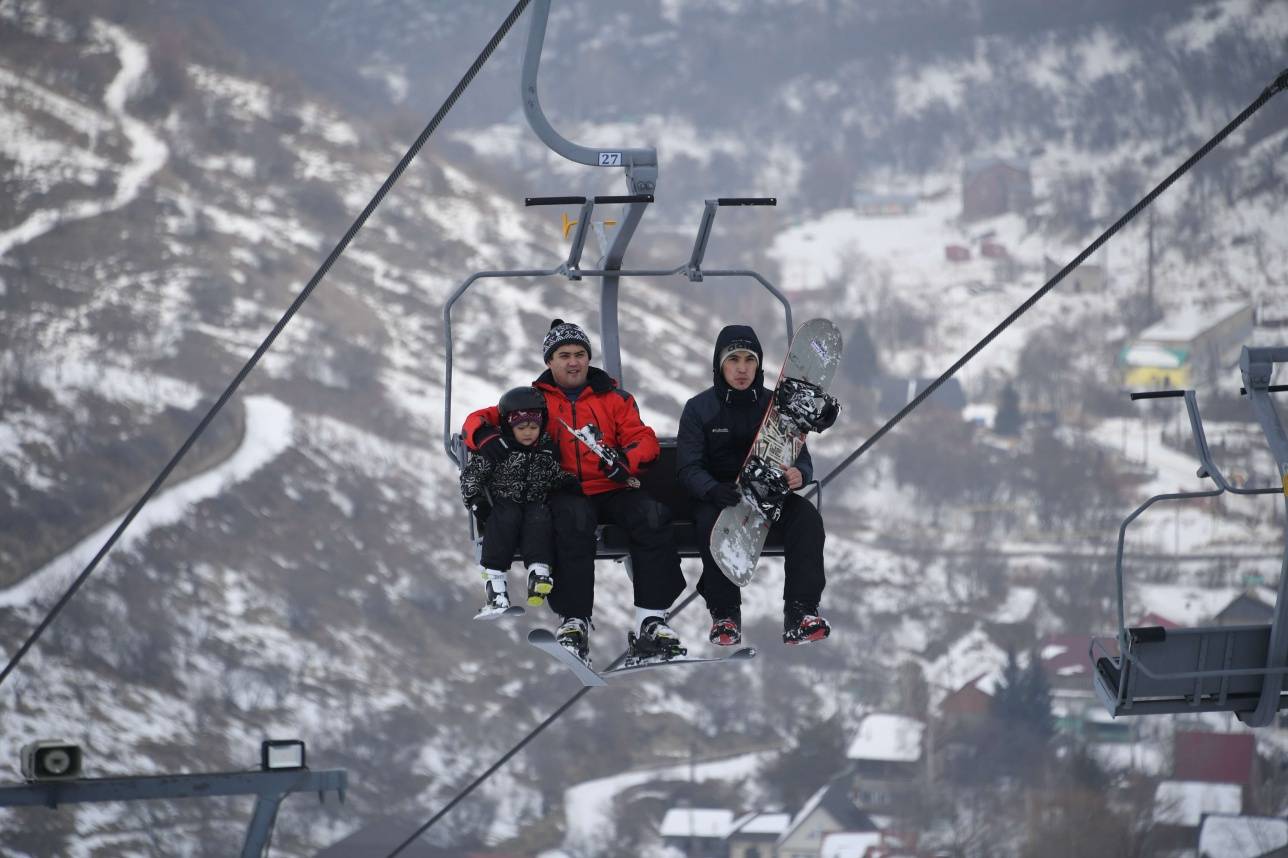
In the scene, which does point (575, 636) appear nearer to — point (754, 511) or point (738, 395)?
point (754, 511)

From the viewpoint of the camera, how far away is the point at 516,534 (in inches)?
199

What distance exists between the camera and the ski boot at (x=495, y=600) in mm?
4895

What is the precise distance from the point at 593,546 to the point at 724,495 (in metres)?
0.40

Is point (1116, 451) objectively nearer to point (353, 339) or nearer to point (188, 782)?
point (353, 339)

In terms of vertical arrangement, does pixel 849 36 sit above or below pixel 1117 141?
above

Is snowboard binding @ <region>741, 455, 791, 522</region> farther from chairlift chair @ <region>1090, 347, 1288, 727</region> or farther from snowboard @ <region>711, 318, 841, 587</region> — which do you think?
chairlift chair @ <region>1090, 347, 1288, 727</region>

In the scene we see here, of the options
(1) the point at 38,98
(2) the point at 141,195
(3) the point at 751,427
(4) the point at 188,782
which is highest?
(1) the point at 38,98

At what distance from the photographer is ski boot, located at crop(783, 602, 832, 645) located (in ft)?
16.2

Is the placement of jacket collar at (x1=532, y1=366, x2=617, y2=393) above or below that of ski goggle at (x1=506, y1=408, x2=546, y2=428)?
above

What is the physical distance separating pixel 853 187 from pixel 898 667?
4615cm

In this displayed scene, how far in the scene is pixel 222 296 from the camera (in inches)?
2564

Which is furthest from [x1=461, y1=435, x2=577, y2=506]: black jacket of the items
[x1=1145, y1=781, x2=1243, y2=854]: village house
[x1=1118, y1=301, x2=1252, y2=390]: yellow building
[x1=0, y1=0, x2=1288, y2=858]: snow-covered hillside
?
[x1=1118, y1=301, x2=1252, y2=390]: yellow building

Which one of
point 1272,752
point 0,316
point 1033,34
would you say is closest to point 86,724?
point 0,316

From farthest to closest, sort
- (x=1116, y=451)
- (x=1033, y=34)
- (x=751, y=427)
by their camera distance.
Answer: (x=1033, y=34) < (x=1116, y=451) < (x=751, y=427)
